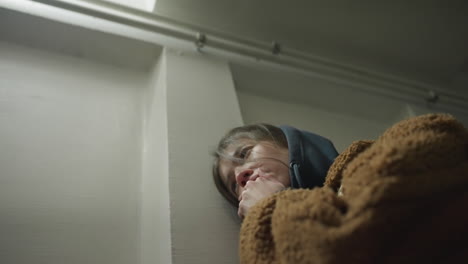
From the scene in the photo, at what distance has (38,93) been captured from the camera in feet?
3.12

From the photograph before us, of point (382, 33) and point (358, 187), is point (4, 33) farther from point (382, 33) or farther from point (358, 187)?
point (382, 33)

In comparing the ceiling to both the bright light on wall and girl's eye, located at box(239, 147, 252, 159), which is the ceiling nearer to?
the bright light on wall

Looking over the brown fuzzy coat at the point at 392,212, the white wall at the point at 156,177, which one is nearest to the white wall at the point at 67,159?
the white wall at the point at 156,177

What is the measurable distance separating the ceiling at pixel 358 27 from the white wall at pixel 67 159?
39cm

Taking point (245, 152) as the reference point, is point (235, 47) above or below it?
above

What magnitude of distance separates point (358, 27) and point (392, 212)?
1188 mm

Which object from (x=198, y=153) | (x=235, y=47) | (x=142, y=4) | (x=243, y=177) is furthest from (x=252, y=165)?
(x=142, y=4)

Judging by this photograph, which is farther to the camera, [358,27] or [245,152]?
[358,27]

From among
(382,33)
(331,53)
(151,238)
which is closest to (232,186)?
(151,238)

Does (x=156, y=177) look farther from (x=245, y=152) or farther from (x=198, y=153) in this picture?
(x=245, y=152)

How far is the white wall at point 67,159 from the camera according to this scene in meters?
0.75

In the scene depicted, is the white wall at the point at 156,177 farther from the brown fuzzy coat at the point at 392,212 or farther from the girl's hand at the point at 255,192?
the brown fuzzy coat at the point at 392,212

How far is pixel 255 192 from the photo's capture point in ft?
2.17

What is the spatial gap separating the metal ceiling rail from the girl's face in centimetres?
48
